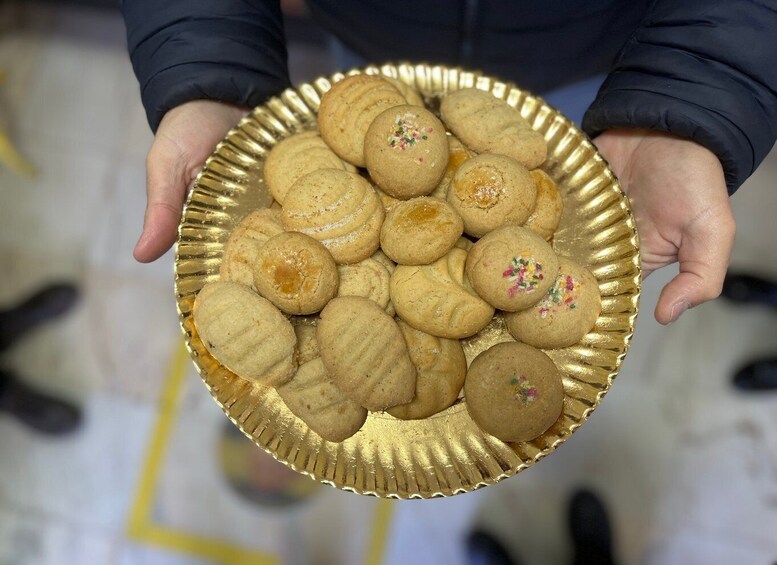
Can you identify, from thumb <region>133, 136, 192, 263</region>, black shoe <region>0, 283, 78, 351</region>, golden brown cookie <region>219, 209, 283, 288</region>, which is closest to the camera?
golden brown cookie <region>219, 209, 283, 288</region>

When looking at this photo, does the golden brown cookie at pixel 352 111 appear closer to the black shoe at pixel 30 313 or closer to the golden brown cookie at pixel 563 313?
the golden brown cookie at pixel 563 313

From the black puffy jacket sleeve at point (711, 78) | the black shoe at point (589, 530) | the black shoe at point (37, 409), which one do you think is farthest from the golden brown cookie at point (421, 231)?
the black shoe at point (37, 409)

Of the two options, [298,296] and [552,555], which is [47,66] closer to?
[298,296]

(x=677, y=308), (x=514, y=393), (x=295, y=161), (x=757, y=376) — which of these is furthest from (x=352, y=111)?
(x=757, y=376)

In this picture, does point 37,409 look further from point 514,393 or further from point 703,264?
point 703,264

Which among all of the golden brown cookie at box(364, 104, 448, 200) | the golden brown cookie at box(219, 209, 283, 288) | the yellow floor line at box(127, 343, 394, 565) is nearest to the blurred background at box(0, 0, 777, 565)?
the yellow floor line at box(127, 343, 394, 565)

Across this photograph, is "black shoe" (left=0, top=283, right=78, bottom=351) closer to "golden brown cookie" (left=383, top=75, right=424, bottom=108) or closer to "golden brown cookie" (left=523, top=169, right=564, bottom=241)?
"golden brown cookie" (left=383, top=75, right=424, bottom=108)
